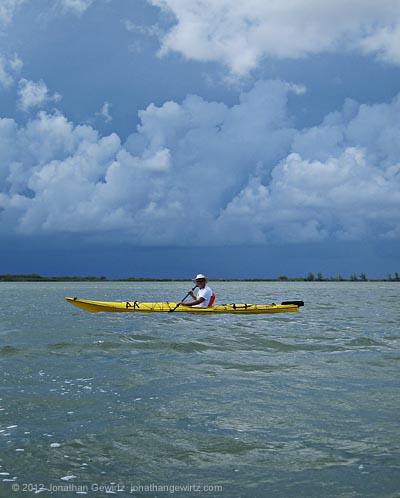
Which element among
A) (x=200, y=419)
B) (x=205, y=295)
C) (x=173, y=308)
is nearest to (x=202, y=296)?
(x=205, y=295)

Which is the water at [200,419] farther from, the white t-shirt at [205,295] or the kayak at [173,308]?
the kayak at [173,308]

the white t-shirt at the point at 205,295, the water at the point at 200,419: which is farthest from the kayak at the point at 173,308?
the water at the point at 200,419

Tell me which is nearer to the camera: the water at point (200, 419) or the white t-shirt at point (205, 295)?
the water at point (200, 419)

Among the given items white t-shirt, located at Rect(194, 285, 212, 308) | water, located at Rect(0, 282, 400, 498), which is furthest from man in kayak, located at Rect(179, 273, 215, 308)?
water, located at Rect(0, 282, 400, 498)

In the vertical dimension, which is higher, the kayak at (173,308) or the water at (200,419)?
the kayak at (173,308)

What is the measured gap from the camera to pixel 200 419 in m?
6.89

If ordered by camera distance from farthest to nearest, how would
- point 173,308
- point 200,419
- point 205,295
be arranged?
point 173,308, point 205,295, point 200,419

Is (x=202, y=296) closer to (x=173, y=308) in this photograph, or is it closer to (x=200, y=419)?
(x=173, y=308)

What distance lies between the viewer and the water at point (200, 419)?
4.92 m

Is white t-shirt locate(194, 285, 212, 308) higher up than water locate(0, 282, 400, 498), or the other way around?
white t-shirt locate(194, 285, 212, 308)

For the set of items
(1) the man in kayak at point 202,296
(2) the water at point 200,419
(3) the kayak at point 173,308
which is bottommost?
(2) the water at point 200,419

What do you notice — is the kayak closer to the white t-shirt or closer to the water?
the white t-shirt

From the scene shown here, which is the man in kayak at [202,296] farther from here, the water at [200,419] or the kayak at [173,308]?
the water at [200,419]

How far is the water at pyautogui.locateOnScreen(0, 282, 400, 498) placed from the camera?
16.1ft
